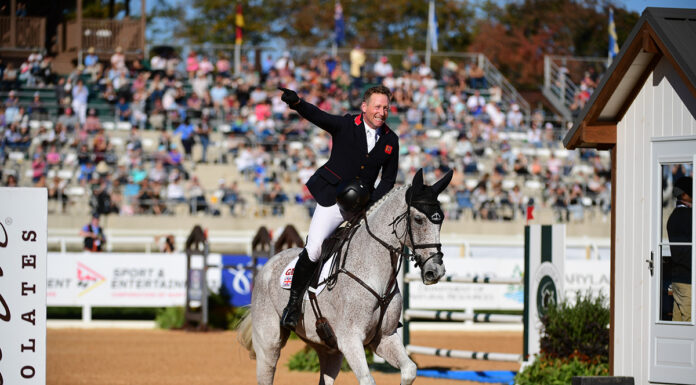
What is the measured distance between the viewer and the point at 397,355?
7.73m

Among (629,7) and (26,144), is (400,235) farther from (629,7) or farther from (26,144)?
(26,144)

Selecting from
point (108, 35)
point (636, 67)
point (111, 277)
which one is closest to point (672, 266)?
point (636, 67)

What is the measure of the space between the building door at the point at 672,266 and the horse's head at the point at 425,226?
2948 millimetres

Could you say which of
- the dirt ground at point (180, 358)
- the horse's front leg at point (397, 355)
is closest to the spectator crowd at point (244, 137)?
the dirt ground at point (180, 358)

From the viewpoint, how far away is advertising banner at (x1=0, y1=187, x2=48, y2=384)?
6965 millimetres

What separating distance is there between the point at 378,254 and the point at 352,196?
19.7 inches

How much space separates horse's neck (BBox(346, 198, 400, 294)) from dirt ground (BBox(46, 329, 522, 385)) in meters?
4.09

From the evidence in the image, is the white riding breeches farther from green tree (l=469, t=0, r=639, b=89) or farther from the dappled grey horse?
green tree (l=469, t=0, r=639, b=89)

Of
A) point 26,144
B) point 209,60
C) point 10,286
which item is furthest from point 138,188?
point 10,286

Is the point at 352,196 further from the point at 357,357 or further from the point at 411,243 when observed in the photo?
the point at 357,357

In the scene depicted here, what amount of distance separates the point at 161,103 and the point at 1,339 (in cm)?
2428

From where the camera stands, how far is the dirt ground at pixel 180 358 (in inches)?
519

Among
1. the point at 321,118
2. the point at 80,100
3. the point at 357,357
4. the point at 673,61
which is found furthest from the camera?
the point at 80,100

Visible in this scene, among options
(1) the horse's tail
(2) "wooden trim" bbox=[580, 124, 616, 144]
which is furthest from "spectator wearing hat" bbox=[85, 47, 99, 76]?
(2) "wooden trim" bbox=[580, 124, 616, 144]
